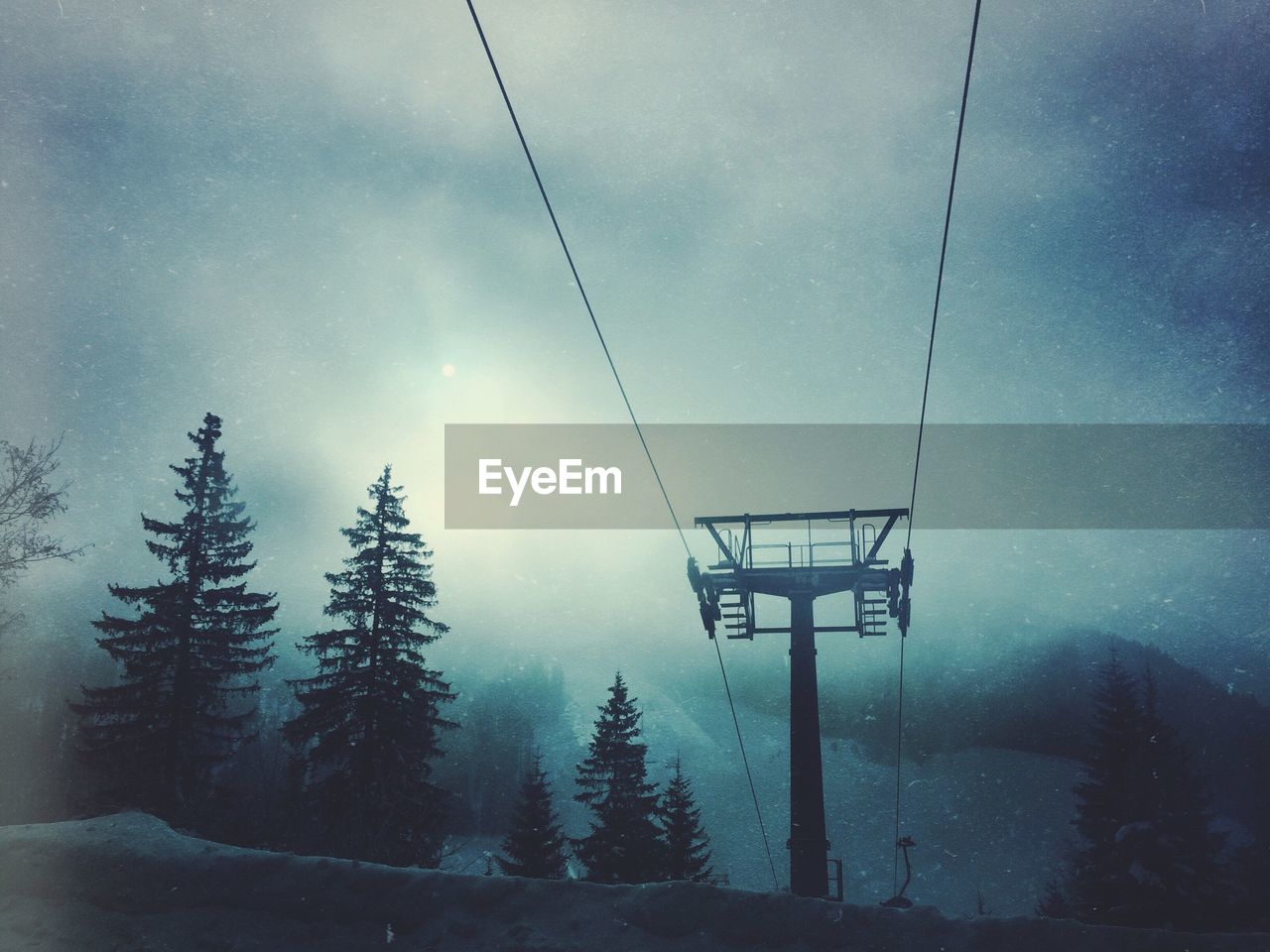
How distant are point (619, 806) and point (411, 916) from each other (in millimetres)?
28527

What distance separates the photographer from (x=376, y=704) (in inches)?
982

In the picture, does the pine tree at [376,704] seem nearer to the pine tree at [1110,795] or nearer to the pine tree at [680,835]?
the pine tree at [680,835]

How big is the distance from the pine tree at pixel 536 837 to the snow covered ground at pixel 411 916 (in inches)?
1077

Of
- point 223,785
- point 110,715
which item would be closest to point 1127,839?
point 223,785

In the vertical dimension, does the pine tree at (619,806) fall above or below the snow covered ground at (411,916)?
below

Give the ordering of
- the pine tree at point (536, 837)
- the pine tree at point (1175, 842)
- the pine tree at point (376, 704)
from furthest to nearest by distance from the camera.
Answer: the pine tree at point (536, 837) → the pine tree at point (1175, 842) → the pine tree at point (376, 704)

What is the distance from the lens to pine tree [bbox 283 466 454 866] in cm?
2367

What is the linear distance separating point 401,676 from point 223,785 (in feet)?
22.2

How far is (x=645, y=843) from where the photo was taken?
32.4 m

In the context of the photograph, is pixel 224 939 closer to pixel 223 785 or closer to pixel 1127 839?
pixel 223 785

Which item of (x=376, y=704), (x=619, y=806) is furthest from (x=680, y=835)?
(x=376, y=704)

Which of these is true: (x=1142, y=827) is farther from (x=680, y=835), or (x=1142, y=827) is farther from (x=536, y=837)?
(x=536, y=837)

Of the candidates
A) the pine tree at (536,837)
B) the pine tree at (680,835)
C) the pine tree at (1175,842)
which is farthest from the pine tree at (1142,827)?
the pine tree at (536,837)

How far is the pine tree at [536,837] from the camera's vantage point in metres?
33.1
